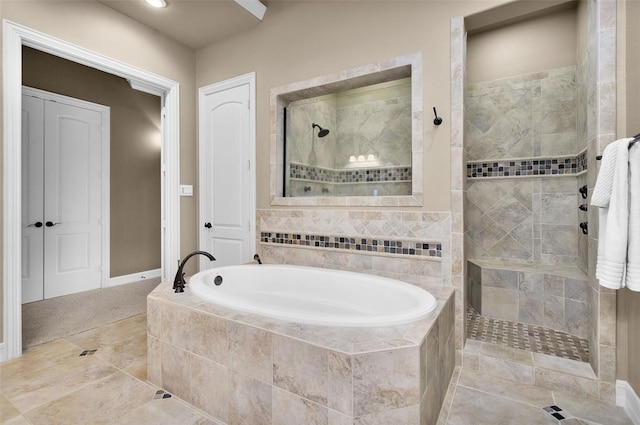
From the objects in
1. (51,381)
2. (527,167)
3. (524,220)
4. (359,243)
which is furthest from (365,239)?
(51,381)

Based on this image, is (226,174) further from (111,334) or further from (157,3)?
(111,334)

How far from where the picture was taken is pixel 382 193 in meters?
2.54

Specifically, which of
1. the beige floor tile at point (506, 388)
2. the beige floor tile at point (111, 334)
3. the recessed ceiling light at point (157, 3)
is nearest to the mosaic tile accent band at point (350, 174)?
the beige floor tile at point (506, 388)

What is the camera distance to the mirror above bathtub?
7.56ft

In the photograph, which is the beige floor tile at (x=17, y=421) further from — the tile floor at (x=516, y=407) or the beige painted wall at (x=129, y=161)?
the beige painted wall at (x=129, y=161)

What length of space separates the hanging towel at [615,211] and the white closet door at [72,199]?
4.79 m

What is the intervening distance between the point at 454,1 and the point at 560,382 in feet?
7.92

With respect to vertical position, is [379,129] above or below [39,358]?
above

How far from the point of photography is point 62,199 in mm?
3615

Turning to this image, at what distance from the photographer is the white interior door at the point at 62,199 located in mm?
3367

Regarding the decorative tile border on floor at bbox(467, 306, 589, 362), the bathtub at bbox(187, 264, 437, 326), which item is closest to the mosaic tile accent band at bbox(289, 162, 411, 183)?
the bathtub at bbox(187, 264, 437, 326)

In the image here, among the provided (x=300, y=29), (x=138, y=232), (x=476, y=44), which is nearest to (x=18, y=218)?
(x=138, y=232)

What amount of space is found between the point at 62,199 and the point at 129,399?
296 centimetres

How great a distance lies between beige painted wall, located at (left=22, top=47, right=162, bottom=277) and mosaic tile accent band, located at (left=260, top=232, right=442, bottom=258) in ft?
7.75
